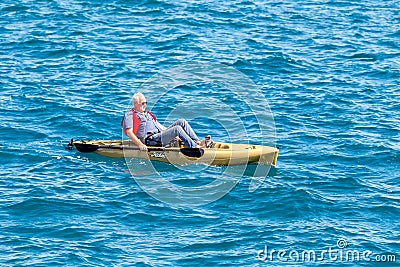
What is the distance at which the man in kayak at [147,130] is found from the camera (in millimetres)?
17141

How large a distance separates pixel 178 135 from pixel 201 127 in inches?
107

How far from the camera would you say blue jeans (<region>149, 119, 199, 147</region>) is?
1709 cm

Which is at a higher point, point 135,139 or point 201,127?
point 201,127

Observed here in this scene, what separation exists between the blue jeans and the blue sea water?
2.06 feet

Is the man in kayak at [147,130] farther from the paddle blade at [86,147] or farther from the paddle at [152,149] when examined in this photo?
the paddle blade at [86,147]

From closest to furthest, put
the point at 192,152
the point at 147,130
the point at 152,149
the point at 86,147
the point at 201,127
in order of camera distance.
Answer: the point at 192,152 → the point at 152,149 → the point at 147,130 → the point at 86,147 → the point at 201,127

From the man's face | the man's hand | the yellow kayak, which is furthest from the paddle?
the man's face

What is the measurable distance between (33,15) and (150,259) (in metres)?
17.4

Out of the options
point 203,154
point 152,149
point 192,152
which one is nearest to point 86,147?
point 152,149

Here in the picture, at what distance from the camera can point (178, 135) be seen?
1712 cm

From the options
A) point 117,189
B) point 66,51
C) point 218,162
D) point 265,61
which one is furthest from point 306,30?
point 117,189

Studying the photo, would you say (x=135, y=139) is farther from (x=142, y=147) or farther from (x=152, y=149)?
(x=152, y=149)

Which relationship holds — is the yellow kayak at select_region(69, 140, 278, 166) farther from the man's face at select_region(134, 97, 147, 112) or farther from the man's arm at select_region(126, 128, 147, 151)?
the man's face at select_region(134, 97, 147, 112)

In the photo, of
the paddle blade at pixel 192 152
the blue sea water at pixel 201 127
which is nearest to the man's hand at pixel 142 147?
the blue sea water at pixel 201 127
